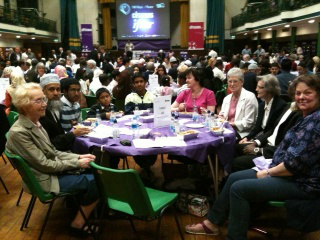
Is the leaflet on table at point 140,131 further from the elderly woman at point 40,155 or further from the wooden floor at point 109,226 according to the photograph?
the wooden floor at point 109,226

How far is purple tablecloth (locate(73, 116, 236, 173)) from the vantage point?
2.79 meters

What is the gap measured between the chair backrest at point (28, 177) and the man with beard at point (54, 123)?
0.57 meters

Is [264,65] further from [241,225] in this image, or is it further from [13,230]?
[13,230]

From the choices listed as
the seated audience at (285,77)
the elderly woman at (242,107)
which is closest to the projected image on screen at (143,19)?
the seated audience at (285,77)

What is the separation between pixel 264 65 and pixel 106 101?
3.83 meters

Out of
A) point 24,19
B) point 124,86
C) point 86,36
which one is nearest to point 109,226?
point 124,86

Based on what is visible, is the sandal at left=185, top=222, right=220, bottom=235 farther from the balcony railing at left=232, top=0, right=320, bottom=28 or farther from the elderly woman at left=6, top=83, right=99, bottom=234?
the balcony railing at left=232, top=0, right=320, bottom=28

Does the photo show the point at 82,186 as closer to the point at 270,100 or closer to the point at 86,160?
the point at 86,160

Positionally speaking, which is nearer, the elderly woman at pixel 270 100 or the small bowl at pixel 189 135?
the small bowl at pixel 189 135

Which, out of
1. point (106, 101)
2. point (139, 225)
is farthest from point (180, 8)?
point (139, 225)

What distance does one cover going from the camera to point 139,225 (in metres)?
3.10

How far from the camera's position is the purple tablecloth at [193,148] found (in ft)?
9.14

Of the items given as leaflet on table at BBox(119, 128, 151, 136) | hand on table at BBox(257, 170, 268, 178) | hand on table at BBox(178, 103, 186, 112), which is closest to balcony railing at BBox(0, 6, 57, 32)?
hand on table at BBox(178, 103, 186, 112)

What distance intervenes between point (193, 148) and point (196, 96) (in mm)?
1712
